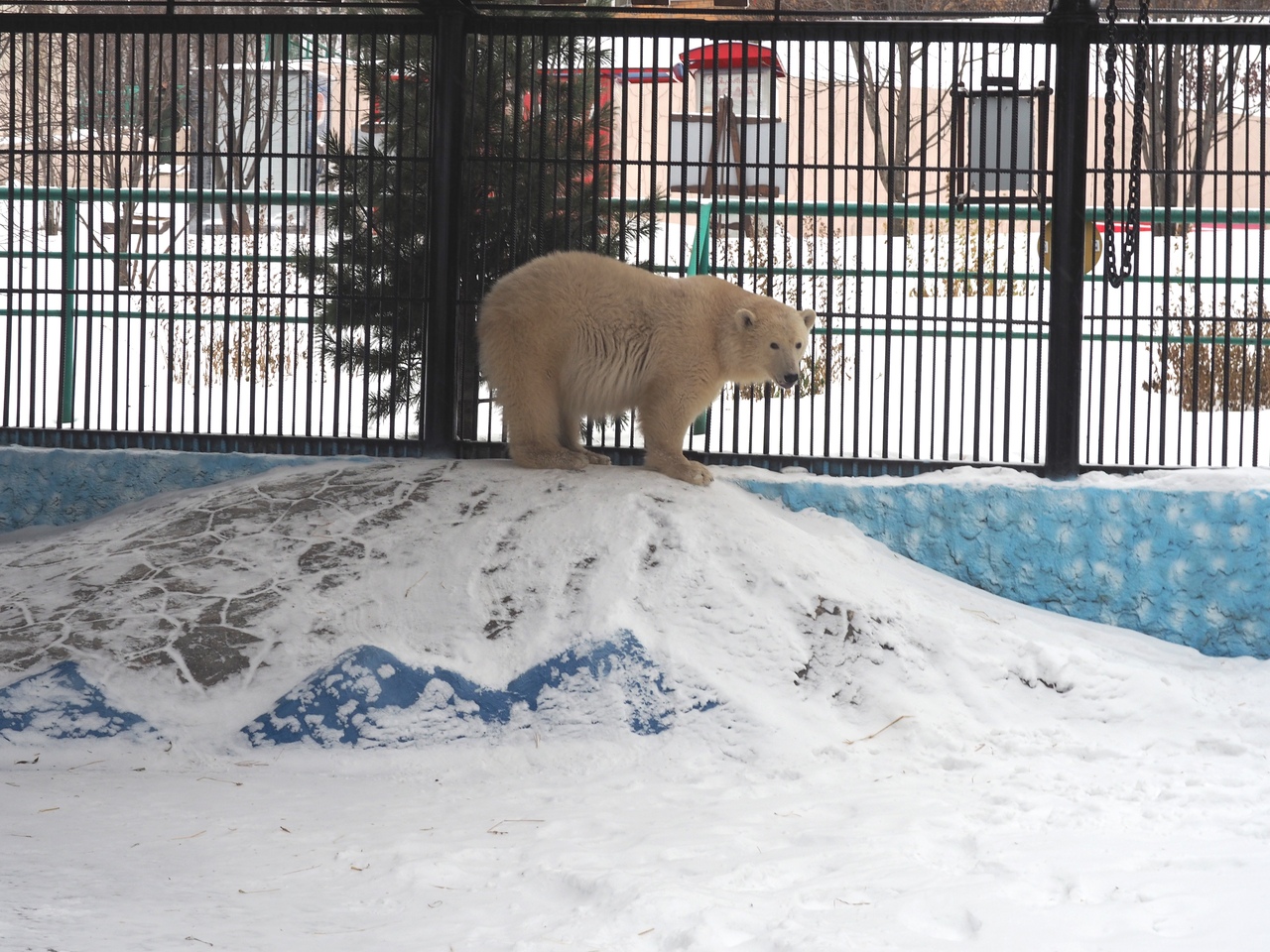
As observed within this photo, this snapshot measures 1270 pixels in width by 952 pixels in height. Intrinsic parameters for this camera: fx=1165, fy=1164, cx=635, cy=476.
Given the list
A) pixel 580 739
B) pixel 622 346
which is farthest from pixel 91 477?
pixel 580 739

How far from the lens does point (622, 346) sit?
5.92m

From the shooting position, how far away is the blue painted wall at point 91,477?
22.0 ft

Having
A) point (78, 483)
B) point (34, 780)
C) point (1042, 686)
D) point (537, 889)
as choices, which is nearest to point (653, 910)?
point (537, 889)

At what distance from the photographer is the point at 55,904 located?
2.87 m

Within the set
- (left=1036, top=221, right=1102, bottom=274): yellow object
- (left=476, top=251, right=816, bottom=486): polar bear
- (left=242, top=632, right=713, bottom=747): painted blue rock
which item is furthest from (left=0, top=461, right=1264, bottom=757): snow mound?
(left=1036, top=221, right=1102, bottom=274): yellow object

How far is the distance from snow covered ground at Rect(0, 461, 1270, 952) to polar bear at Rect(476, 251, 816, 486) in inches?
11.2

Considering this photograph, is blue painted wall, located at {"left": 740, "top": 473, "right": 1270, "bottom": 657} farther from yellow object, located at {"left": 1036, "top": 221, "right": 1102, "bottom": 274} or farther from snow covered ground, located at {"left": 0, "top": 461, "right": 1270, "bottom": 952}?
yellow object, located at {"left": 1036, "top": 221, "right": 1102, "bottom": 274}

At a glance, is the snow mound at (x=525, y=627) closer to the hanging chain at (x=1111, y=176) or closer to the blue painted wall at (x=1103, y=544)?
the blue painted wall at (x=1103, y=544)

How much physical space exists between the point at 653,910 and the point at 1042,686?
2760 millimetres

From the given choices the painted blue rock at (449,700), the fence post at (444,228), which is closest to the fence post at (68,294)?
the fence post at (444,228)

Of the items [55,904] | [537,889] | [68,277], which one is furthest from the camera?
[68,277]

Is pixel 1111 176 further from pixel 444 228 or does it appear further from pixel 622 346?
pixel 444 228

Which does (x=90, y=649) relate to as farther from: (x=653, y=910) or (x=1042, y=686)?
(x=1042, y=686)

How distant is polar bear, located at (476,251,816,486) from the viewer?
5.89m
